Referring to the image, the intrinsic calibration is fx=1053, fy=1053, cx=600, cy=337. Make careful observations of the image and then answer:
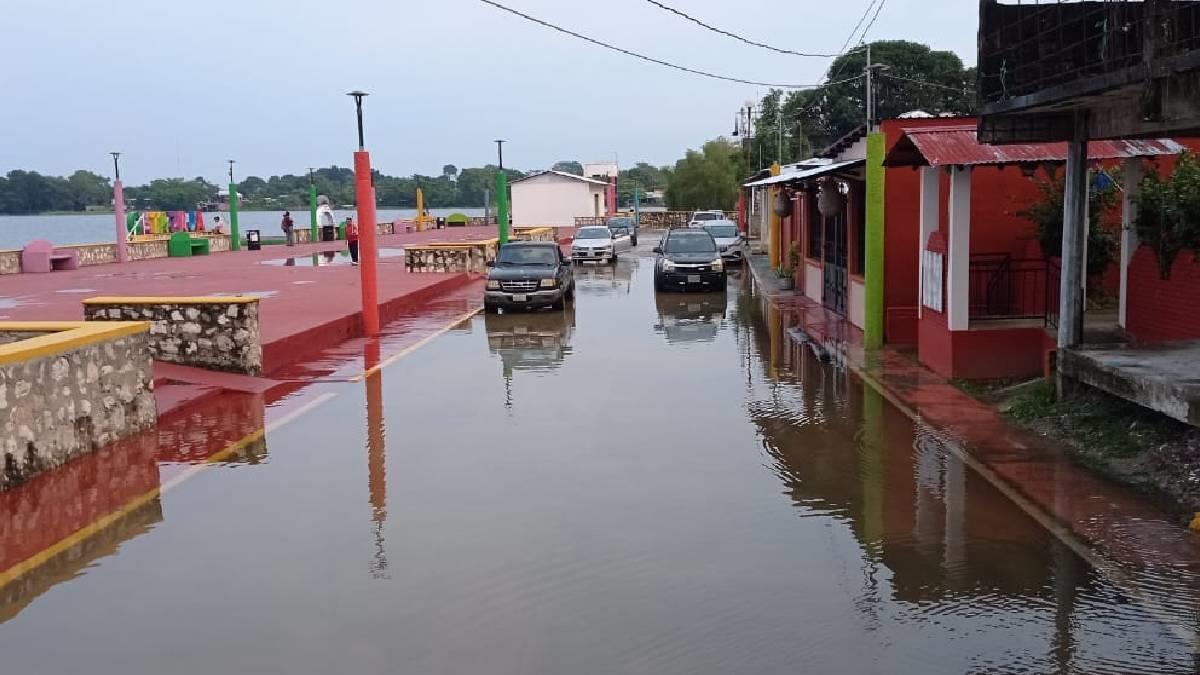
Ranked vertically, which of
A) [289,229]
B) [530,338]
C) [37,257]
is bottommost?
[530,338]


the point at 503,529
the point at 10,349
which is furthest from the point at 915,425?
the point at 10,349

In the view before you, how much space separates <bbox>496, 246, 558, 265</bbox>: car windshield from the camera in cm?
2314

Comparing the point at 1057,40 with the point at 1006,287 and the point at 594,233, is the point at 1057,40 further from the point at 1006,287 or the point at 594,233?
the point at 594,233

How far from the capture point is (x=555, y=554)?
22.7ft

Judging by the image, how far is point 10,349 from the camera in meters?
8.62

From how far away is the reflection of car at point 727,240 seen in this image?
3625 centimetres

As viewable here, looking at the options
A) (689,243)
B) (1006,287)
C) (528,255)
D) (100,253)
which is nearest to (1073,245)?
(1006,287)

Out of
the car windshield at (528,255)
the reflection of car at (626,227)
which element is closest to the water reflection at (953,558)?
the car windshield at (528,255)

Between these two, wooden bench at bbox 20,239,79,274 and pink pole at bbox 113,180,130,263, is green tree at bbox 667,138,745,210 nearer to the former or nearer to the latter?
pink pole at bbox 113,180,130,263

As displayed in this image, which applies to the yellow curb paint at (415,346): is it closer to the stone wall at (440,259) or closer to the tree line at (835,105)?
the stone wall at (440,259)

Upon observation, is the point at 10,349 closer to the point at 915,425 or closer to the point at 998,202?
the point at 915,425

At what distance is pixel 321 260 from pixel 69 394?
2972cm

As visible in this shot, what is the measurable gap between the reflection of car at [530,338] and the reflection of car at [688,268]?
4.08 metres

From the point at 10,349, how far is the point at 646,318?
13473 mm
